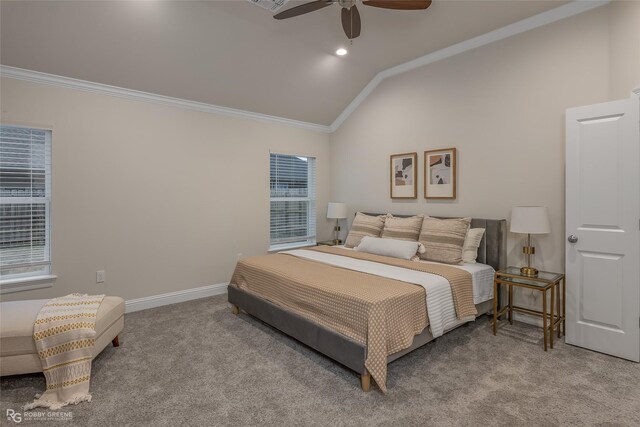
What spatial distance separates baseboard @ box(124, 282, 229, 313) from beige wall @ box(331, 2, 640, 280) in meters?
2.71

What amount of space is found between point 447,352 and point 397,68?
12.0 feet

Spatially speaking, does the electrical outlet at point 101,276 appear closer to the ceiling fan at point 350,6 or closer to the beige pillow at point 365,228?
Answer: the beige pillow at point 365,228

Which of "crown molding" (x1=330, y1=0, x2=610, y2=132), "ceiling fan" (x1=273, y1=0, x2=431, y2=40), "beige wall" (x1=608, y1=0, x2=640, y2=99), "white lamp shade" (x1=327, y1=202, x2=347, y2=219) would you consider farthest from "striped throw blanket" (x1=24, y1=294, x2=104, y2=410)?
"beige wall" (x1=608, y1=0, x2=640, y2=99)

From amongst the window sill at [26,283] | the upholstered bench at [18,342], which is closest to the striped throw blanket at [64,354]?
the upholstered bench at [18,342]

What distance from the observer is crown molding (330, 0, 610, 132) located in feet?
9.93

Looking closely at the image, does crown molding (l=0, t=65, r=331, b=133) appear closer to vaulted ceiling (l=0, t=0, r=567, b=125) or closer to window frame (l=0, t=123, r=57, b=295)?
vaulted ceiling (l=0, t=0, r=567, b=125)

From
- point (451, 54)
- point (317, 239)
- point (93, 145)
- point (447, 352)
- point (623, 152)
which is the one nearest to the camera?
point (623, 152)

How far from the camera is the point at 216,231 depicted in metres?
4.41

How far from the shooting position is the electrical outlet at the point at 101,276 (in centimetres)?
Result: 353

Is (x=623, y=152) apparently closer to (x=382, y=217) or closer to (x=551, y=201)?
(x=551, y=201)

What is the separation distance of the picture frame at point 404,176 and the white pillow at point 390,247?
827 mm

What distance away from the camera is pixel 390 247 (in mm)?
3777

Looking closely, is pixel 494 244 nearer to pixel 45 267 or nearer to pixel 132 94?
pixel 132 94

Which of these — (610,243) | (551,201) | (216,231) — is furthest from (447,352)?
(216,231)
